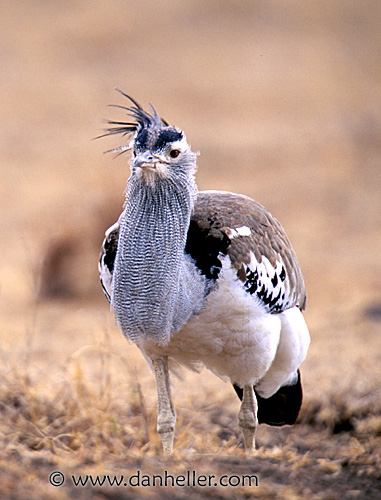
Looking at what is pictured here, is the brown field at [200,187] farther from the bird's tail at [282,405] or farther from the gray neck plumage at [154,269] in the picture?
the gray neck plumage at [154,269]

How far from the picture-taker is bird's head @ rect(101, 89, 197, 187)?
10.3ft

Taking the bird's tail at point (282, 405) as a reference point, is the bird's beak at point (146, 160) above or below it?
above

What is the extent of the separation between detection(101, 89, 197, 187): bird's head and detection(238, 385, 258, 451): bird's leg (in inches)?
46.0

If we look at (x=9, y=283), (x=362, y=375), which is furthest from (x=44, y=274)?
(x=362, y=375)

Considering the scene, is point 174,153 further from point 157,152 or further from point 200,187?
point 200,187

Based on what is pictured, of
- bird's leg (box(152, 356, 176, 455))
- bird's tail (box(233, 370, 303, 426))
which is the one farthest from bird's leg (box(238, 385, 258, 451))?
Answer: bird's leg (box(152, 356, 176, 455))

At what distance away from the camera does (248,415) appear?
378 centimetres

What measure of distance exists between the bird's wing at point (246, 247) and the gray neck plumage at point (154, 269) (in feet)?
0.30

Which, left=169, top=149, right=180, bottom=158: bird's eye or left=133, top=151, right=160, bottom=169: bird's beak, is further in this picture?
left=169, top=149, right=180, bottom=158: bird's eye

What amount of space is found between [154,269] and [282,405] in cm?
138

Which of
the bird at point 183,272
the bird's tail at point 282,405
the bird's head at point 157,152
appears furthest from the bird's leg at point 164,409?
the bird's head at point 157,152

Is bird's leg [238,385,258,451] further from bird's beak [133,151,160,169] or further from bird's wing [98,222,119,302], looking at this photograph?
bird's beak [133,151,160,169]

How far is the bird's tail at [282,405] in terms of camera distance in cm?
410

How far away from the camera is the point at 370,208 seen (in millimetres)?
10055
